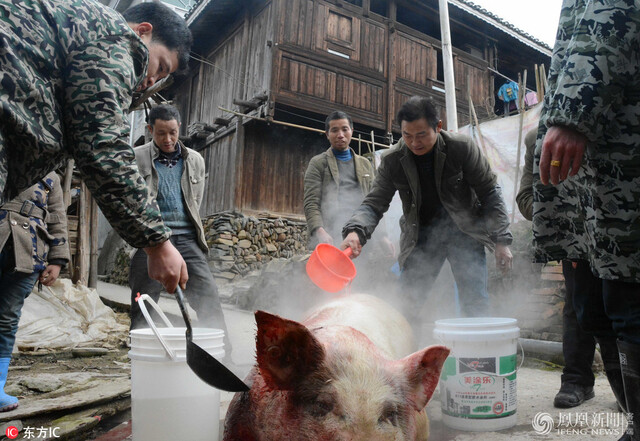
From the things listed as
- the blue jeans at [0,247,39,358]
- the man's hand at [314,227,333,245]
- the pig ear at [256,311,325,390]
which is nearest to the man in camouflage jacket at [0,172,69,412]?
the blue jeans at [0,247,39,358]

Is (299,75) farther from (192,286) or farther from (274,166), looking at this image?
(192,286)

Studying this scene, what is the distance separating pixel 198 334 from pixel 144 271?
1903 mm

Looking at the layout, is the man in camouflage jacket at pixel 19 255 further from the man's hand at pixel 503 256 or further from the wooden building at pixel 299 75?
the wooden building at pixel 299 75

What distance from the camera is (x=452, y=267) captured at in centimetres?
406

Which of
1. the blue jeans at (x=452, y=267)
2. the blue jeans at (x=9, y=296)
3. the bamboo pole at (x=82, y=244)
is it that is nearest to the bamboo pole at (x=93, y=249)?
the bamboo pole at (x=82, y=244)

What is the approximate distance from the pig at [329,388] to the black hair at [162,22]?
1.57 m

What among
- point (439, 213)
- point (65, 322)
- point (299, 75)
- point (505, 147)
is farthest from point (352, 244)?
point (299, 75)

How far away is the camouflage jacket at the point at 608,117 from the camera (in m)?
1.74

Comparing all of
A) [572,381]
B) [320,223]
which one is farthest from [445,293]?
[572,381]

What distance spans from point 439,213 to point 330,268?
128cm

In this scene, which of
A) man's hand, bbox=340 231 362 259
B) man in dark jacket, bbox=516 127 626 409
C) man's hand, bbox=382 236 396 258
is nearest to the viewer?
man in dark jacket, bbox=516 127 626 409

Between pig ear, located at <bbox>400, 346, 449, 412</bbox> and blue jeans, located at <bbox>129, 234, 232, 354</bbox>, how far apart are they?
8.42 feet

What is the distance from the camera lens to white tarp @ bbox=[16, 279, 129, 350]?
18.2 feet

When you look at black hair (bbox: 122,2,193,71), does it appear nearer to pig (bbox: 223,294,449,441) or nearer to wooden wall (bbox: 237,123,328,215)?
pig (bbox: 223,294,449,441)
